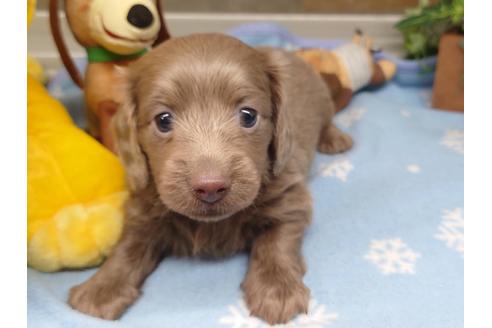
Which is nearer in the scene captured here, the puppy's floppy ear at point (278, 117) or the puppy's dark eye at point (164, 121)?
the puppy's dark eye at point (164, 121)

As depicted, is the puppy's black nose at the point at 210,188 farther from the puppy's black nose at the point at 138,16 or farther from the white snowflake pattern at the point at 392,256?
the puppy's black nose at the point at 138,16

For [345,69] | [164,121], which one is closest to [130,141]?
[164,121]

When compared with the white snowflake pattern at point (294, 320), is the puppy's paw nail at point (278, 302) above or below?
above

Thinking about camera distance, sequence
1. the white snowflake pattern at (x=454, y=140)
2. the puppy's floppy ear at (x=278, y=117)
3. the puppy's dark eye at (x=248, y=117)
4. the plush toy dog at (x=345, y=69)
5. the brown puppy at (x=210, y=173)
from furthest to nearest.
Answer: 1. the plush toy dog at (x=345, y=69)
2. the white snowflake pattern at (x=454, y=140)
3. the puppy's floppy ear at (x=278, y=117)
4. the puppy's dark eye at (x=248, y=117)
5. the brown puppy at (x=210, y=173)

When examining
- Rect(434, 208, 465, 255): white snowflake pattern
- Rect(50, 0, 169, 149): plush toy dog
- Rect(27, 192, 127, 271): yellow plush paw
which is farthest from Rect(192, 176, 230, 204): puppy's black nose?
Rect(434, 208, 465, 255): white snowflake pattern

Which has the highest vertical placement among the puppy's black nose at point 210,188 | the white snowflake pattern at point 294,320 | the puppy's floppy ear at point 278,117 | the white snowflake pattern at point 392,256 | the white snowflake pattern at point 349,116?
the puppy's floppy ear at point 278,117

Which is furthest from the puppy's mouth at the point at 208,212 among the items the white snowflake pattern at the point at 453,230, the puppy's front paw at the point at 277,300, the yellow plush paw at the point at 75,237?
the white snowflake pattern at the point at 453,230

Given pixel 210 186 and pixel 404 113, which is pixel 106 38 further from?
pixel 404 113
